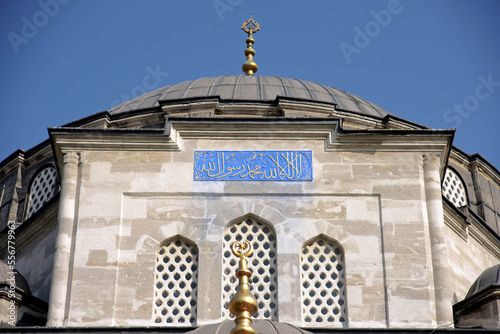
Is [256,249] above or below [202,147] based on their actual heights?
below

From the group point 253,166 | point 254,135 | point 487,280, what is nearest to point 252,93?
point 254,135

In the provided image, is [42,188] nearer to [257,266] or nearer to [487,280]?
[257,266]

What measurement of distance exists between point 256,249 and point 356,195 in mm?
2154

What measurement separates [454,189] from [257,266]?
821 cm

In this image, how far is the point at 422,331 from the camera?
2158 cm

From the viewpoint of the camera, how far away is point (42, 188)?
96.6ft

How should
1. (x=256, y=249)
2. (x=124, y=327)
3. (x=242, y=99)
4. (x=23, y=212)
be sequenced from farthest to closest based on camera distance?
(x=23, y=212), (x=242, y=99), (x=256, y=249), (x=124, y=327)

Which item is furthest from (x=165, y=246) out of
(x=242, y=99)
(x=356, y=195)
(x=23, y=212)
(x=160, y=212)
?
(x=23, y=212)

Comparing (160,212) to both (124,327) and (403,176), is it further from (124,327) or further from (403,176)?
(403,176)

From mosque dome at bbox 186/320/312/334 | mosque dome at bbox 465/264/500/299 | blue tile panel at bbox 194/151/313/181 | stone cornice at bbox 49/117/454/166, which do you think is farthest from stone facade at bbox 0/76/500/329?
mosque dome at bbox 186/320/312/334

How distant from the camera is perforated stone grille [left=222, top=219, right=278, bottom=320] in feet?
73.9

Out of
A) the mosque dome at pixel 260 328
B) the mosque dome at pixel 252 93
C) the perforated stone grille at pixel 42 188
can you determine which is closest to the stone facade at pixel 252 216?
the mosque dome at pixel 260 328

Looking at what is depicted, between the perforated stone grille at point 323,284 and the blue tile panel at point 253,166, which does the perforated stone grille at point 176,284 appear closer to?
the blue tile panel at point 253,166

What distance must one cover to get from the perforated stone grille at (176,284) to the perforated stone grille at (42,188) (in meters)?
6.39
